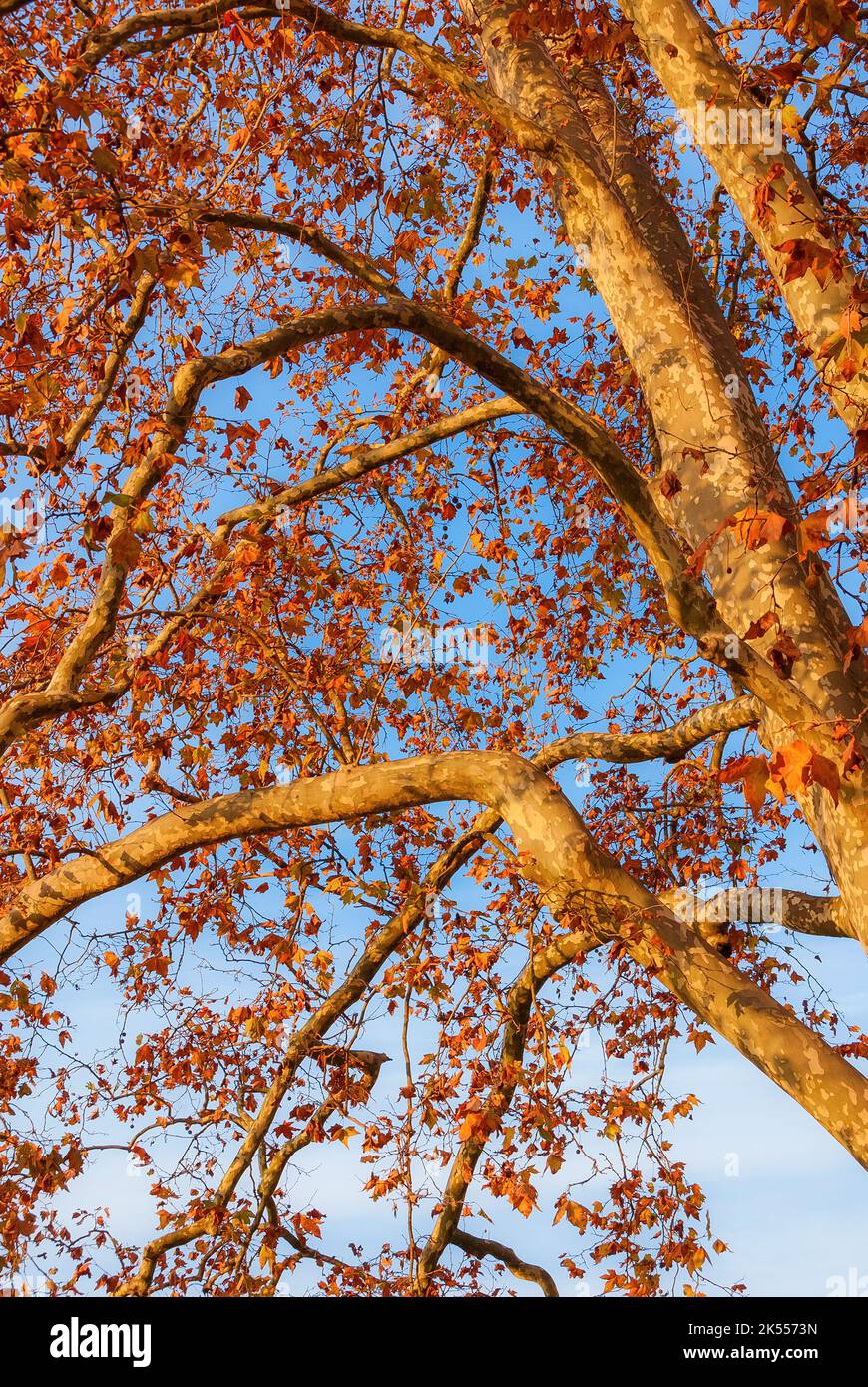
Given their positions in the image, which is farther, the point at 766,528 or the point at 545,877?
the point at 545,877

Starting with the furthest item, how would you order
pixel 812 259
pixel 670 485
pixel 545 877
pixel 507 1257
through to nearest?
pixel 507 1257
pixel 670 485
pixel 545 877
pixel 812 259

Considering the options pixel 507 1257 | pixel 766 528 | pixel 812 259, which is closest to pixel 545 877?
pixel 766 528

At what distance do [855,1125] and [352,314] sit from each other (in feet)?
13.3

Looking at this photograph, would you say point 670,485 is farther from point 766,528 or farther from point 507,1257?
point 507,1257

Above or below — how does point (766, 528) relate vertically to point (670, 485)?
below

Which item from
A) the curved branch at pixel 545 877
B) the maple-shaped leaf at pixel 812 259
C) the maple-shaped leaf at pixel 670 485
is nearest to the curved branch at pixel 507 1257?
the curved branch at pixel 545 877

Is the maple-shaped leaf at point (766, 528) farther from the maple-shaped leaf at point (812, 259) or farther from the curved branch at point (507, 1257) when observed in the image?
the curved branch at point (507, 1257)

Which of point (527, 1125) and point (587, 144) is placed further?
point (587, 144)

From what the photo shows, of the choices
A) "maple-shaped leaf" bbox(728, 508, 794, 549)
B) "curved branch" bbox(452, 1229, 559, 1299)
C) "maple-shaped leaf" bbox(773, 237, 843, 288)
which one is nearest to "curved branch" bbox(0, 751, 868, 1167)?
"maple-shaped leaf" bbox(728, 508, 794, 549)

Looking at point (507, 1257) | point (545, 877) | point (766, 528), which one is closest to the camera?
point (766, 528)

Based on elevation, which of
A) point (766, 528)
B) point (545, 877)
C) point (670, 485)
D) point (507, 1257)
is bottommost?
point (507, 1257)
